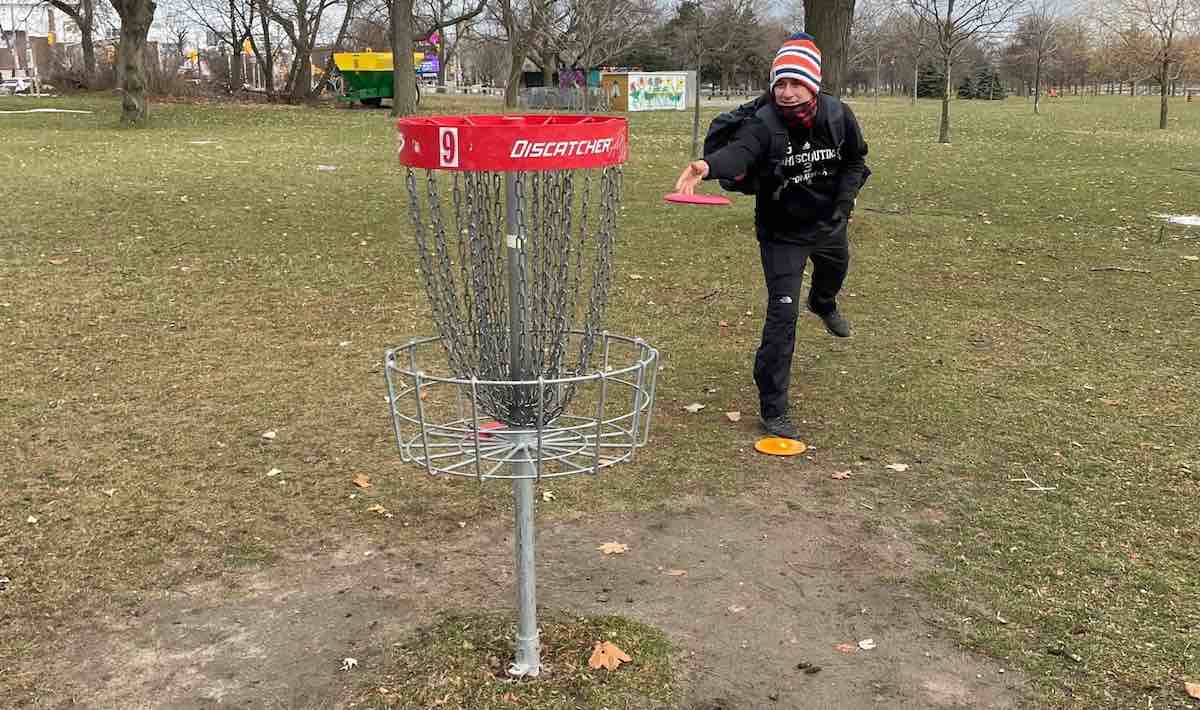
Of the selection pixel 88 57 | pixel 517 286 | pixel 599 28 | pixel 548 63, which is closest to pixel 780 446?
pixel 517 286

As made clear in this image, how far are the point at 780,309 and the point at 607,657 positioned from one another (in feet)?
7.20

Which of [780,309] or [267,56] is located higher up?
[267,56]

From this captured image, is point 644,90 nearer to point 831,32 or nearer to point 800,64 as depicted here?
point 831,32

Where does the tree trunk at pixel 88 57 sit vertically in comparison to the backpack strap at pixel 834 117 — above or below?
above

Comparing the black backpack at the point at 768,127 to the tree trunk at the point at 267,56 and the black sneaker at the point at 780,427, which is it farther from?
the tree trunk at the point at 267,56

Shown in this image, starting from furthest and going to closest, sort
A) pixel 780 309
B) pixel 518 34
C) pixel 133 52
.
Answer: pixel 518 34, pixel 133 52, pixel 780 309

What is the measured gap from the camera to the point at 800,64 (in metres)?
4.31

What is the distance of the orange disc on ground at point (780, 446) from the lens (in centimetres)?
484

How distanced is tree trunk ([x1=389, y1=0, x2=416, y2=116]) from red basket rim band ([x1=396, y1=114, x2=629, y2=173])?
27.4 meters

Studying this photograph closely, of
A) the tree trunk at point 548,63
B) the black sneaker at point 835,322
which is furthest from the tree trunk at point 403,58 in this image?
the black sneaker at point 835,322

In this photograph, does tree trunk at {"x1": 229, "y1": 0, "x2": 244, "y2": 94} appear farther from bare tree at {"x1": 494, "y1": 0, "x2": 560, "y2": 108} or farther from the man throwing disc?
the man throwing disc

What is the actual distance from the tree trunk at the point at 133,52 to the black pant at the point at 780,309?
2200 centimetres

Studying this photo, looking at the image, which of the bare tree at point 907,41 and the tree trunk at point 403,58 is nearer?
the tree trunk at point 403,58

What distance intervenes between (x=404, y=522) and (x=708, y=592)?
48.2 inches
